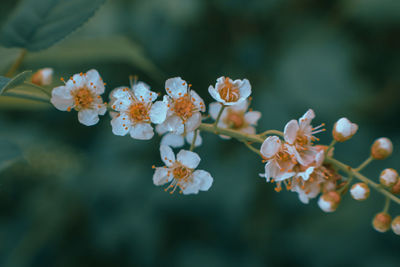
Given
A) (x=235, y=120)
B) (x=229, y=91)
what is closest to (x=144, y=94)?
(x=229, y=91)

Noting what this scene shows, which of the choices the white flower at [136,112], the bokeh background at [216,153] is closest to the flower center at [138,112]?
the white flower at [136,112]

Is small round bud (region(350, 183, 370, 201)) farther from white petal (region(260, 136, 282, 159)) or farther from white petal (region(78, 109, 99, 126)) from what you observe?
white petal (region(78, 109, 99, 126))

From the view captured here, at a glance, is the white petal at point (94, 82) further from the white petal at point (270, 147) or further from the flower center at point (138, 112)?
the white petal at point (270, 147)

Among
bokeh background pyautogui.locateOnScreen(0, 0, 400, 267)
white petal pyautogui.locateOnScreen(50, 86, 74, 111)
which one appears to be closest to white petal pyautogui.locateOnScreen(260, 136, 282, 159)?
white petal pyautogui.locateOnScreen(50, 86, 74, 111)

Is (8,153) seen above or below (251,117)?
below

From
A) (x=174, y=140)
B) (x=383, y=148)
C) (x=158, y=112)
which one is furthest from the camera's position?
(x=174, y=140)

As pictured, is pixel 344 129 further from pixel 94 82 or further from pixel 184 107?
pixel 94 82

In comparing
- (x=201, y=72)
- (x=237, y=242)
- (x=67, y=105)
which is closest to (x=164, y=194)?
(x=237, y=242)
